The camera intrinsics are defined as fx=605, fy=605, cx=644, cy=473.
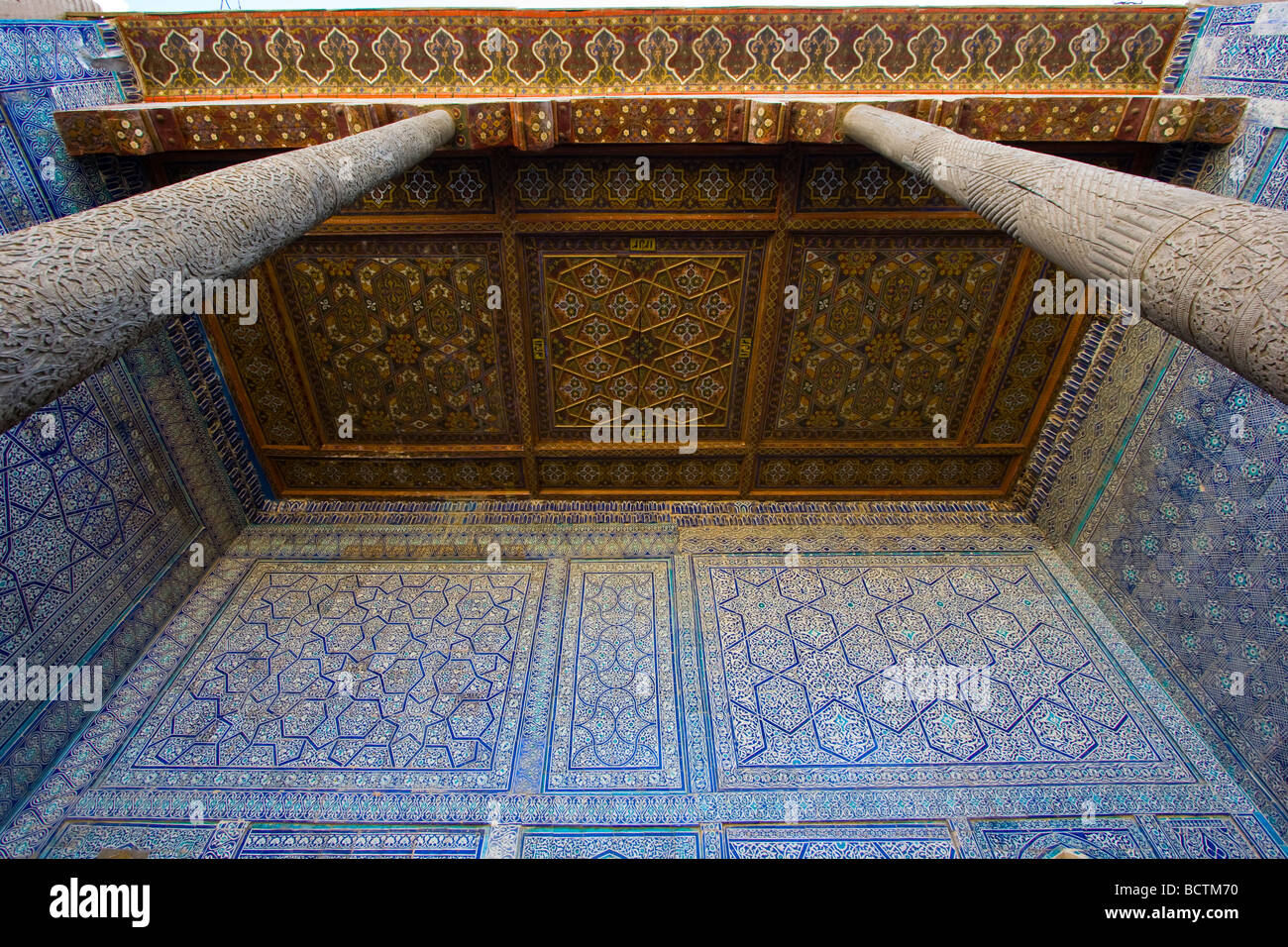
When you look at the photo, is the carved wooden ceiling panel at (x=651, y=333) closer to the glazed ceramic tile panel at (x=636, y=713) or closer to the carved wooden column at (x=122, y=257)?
the glazed ceramic tile panel at (x=636, y=713)

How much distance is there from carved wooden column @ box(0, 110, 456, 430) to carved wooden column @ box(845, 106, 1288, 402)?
2.39 m

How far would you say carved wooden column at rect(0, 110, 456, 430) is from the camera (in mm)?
1243

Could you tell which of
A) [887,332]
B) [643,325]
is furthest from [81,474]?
[887,332]

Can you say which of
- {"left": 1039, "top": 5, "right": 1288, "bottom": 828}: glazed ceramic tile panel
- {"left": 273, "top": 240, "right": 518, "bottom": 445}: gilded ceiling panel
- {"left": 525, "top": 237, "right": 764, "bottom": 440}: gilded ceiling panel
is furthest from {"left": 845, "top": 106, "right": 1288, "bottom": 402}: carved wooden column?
{"left": 273, "top": 240, "right": 518, "bottom": 445}: gilded ceiling panel

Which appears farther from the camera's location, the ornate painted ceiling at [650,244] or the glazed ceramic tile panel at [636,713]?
the ornate painted ceiling at [650,244]

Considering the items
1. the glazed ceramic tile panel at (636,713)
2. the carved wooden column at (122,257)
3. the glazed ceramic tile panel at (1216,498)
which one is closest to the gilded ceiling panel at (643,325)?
the glazed ceramic tile panel at (636,713)

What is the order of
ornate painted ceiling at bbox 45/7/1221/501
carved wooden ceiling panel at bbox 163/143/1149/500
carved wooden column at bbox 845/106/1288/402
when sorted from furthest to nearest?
carved wooden ceiling panel at bbox 163/143/1149/500 < ornate painted ceiling at bbox 45/7/1221/501 < carved wooden column at bbox 845/106/1288/402

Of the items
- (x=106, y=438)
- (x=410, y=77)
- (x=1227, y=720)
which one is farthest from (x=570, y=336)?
(x=1227, y=720)

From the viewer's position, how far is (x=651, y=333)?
4141 millimetres

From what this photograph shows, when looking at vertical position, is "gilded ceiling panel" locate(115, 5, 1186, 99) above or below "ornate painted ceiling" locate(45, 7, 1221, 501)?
above

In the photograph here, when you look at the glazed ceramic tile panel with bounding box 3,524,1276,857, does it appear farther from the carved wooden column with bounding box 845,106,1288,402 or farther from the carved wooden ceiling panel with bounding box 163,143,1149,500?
the carved wooden column with bounding box 845,106,1288,402

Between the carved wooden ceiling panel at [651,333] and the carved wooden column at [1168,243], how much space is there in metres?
1.73

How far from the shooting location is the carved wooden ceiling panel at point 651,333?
12.1 ft
